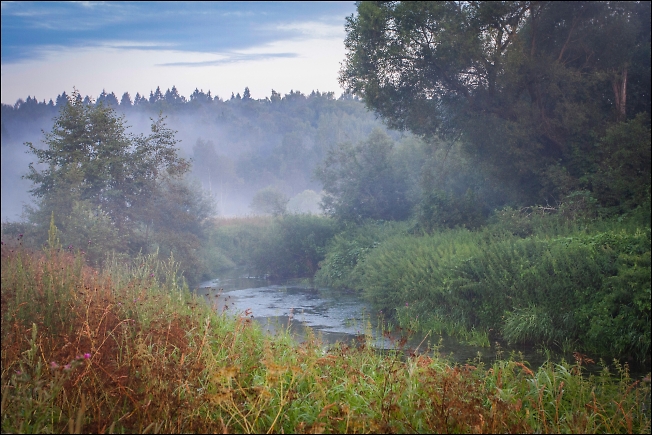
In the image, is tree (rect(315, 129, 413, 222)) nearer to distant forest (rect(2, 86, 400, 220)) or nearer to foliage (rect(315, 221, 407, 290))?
foliage (rect(315, 221, 407, 290))

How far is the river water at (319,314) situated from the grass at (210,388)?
3.77 feet

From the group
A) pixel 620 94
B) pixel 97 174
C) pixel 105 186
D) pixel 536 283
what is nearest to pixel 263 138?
pixel 105 186

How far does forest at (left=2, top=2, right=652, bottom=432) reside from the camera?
4.88m

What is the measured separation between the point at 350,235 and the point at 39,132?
11328mm

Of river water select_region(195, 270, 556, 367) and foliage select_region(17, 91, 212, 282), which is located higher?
foliage select_region(17, 91, 212, 282)

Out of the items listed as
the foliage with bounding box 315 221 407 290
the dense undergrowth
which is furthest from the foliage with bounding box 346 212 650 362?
the foliage with bounding box 315 221 407 290

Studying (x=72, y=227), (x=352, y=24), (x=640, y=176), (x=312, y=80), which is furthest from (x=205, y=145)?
(x=640, y=176)

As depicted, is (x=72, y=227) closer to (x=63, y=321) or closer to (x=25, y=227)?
(x=25, y=227)

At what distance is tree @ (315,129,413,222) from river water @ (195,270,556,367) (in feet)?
17.0

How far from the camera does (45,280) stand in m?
5.24

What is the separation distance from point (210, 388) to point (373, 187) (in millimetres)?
18612

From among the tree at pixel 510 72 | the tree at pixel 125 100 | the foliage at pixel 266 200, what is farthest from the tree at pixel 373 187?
the foliage at pixel 266 200

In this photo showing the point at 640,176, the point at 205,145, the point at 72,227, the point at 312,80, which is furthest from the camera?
the point at 205,145

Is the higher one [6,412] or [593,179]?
[593,179]
